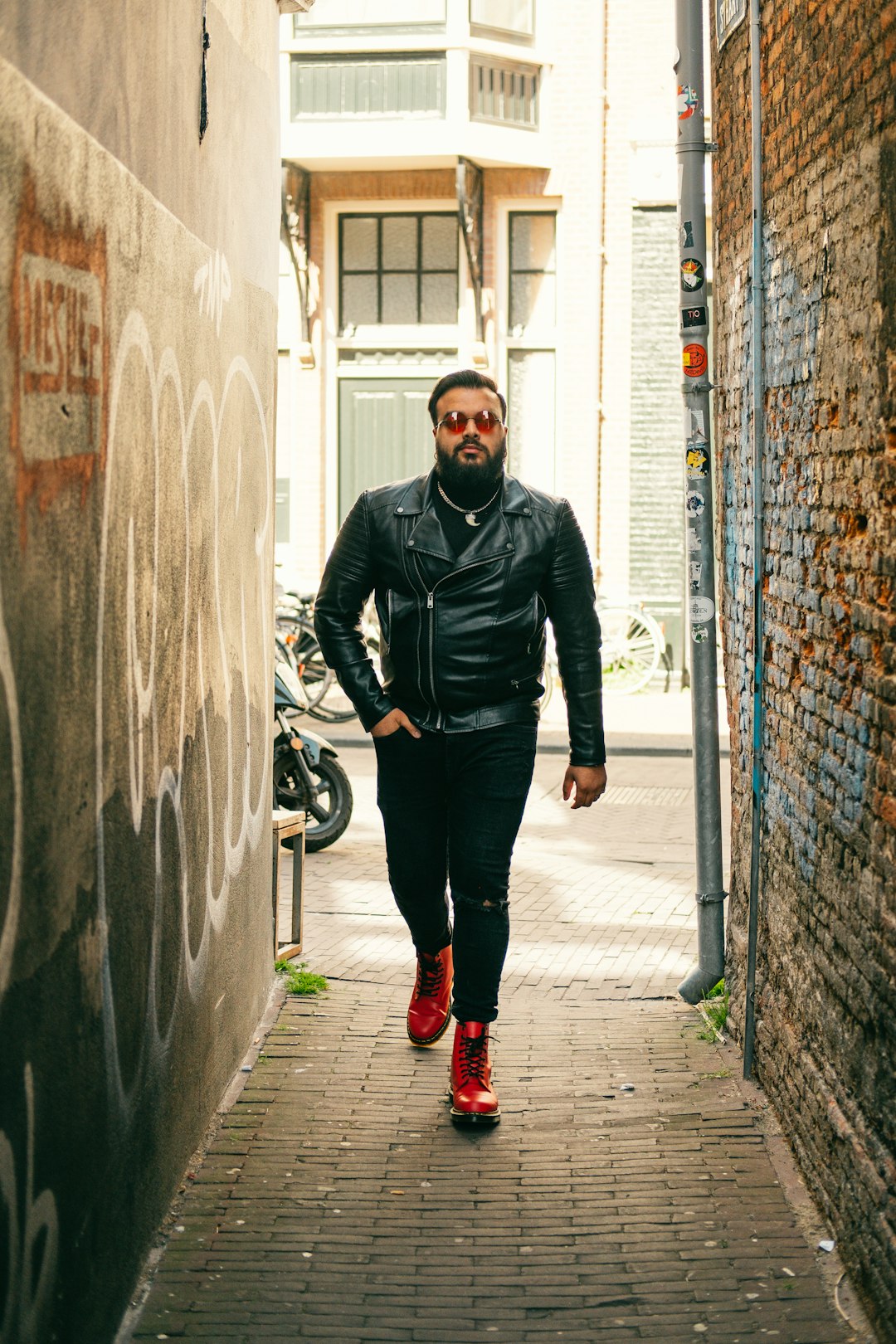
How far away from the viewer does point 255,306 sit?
5.31m

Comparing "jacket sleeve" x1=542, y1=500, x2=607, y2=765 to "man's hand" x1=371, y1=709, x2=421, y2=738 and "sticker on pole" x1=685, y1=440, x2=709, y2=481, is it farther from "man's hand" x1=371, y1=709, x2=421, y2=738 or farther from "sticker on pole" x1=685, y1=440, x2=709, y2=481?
"sticker on pole" x1=685, y1=440, x2=709, y2=481

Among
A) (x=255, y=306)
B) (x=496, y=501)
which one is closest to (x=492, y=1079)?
(x=496, y=501)

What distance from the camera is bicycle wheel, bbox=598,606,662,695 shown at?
17.4 m

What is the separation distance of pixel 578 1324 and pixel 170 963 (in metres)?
1.21

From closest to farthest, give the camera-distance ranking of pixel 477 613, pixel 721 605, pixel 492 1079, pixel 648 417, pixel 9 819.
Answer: pixel 9 819 → pixel 477 613 → pixel 492 1079 → pixel 721 605 → pixel 648 417

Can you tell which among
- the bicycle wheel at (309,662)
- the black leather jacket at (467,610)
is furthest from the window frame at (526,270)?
the black leather jacket at (467,610)

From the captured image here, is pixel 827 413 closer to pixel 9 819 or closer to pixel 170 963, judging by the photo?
pixel 170 963

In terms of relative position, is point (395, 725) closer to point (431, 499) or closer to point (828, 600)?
point (431, 499)

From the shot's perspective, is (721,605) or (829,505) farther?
(721,605)

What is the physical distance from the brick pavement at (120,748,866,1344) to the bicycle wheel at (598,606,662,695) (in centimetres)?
1073

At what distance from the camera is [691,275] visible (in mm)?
5941

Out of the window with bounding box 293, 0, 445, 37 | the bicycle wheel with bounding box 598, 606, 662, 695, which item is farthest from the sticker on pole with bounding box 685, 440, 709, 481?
the window with bounding box 293, 0, 445, 37

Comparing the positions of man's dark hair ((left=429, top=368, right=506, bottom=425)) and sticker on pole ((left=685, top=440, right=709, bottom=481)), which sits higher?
man's dark hair ((left=429, top=368, right=506, bottom=425))

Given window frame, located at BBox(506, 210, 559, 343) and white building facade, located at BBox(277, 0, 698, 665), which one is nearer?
white building facade, located at BBox(277, 0, 698, 665)
